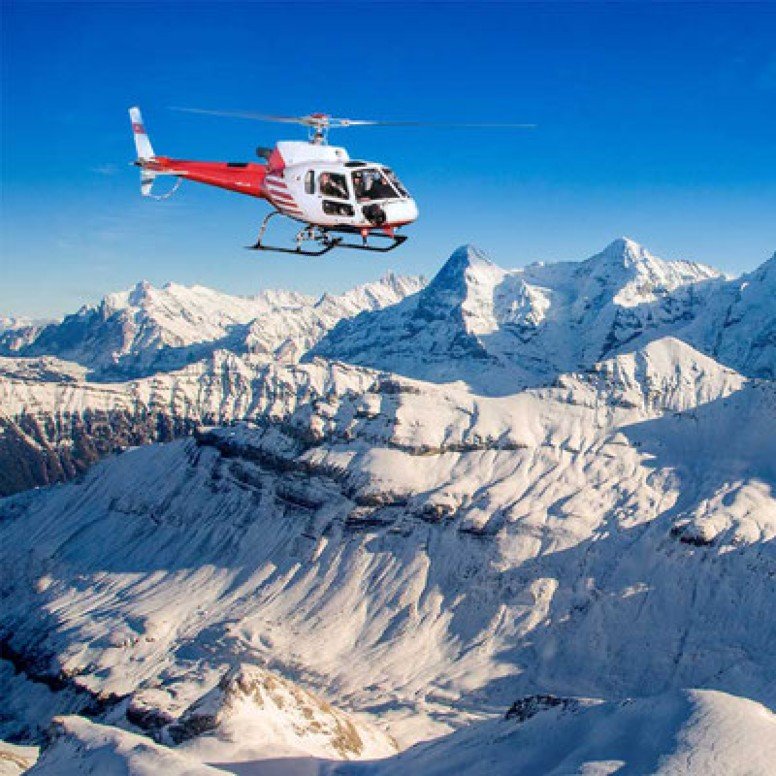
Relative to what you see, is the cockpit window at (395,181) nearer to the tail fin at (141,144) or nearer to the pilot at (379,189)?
the pilot at (379,189)

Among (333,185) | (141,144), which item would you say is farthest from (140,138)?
(333,185)

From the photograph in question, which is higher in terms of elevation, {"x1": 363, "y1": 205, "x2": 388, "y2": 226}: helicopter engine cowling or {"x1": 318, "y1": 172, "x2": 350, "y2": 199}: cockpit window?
{"x1": 318, "y1": 172, "x2": 350, "y2": 199}: cockpit window

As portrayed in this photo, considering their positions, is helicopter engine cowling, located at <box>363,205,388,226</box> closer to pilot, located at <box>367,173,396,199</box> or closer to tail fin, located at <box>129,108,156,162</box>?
pilot, located at <box>367,173,396,199</box>

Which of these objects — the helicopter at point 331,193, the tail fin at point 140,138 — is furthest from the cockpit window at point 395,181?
the tail fin at point 140,138

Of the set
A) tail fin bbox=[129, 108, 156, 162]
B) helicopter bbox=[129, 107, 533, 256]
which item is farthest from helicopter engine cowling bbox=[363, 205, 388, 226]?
tail fin bbox=[129, 108, 156, 162]

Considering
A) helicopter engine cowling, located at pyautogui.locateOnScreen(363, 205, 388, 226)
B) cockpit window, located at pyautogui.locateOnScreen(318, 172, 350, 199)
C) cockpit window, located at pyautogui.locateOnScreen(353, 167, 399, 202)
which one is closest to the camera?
helicopter engine cowling, located at pyautogui.locateOnScreen(363, 205, 388, 226)

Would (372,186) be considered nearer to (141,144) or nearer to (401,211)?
(401,211)

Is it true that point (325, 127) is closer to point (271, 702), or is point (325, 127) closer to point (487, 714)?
point (271, 702)

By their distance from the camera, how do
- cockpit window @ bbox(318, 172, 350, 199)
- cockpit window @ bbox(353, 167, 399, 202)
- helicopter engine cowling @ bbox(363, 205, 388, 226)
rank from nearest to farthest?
helicopter engine cowling @ bbox(363, 205, 388, 226) < cockpit window @ bbox(353, 167, 399, 202) < cockpit window @ bbox(318, 172, 350, 199)
